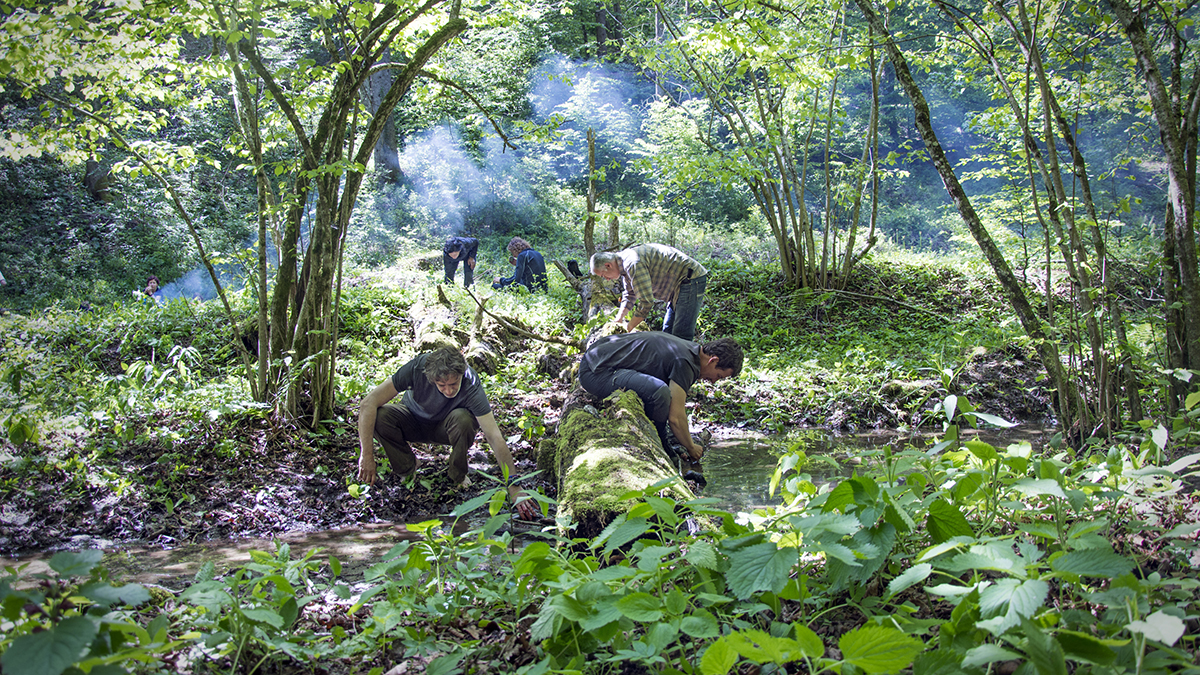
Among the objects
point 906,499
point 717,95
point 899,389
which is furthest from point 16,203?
point 906,499

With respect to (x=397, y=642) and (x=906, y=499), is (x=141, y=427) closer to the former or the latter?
(x=397, y=642)

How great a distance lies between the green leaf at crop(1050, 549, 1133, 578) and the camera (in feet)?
4.28

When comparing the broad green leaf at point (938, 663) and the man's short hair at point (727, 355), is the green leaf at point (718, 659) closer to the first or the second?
the broad green leaf at point (938, 663)

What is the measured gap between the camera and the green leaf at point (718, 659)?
49.8 inches

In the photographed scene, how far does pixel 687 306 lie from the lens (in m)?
7.03

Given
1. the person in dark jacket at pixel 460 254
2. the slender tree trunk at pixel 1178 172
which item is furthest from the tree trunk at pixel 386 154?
the slender tree trunk at pixel 1178 172

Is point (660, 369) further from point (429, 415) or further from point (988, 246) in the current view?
point (988, 246)

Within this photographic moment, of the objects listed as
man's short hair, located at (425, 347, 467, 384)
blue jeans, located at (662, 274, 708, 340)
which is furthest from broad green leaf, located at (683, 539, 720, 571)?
blue jeans, located at (662, 274, 708, 340)

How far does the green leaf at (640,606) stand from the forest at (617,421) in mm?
14

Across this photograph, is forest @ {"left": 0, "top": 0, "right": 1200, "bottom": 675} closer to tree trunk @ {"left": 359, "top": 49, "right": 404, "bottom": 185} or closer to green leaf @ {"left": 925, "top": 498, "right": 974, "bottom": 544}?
green leaf @ {"left": 925, "top": 498, "right": 974, "bottom": 544}

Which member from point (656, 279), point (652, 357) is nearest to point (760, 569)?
point (652, 357)

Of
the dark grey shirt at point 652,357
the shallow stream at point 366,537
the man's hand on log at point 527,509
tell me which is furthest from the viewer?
the dark grey shirt at point 652,357

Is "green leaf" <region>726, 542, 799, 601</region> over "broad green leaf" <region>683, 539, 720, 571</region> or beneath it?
over

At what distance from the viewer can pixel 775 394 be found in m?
7.22
